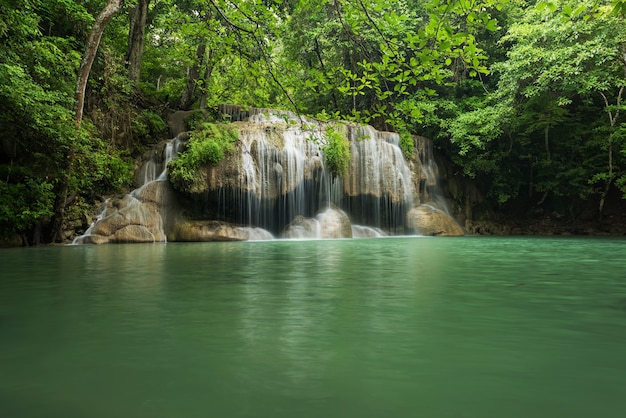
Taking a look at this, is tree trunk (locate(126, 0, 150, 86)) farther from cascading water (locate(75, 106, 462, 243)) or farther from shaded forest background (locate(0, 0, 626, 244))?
cascading water (locate(75, 106, 462, 243))

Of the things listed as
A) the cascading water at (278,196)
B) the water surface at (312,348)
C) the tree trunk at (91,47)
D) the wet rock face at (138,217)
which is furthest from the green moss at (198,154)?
the water surface at (312,348)

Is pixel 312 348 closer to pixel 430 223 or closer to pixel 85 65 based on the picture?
pixel 85 65

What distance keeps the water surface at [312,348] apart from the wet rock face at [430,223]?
14.2 m

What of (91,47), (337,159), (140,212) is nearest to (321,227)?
(337,159)

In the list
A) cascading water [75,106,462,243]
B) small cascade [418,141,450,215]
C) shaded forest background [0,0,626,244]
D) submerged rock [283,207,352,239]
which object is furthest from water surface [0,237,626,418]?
small cascade [418,141,450,215]

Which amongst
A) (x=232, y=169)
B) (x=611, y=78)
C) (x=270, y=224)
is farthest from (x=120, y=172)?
(x=611, y=78)

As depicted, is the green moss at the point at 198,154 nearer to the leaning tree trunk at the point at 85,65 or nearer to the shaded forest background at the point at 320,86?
the shaded forest background at the point at 320,86

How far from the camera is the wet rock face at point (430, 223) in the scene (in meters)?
19.1

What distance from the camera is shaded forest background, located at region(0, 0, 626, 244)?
5199 millimetres

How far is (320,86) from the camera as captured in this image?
49.6 ft

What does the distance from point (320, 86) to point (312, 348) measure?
44.2 ft

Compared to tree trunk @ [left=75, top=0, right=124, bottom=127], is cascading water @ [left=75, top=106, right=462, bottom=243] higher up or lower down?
lower down

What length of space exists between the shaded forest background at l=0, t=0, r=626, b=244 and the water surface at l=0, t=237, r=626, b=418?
77.9 inches

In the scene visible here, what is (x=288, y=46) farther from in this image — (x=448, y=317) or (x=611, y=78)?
(x=448, y=317)
